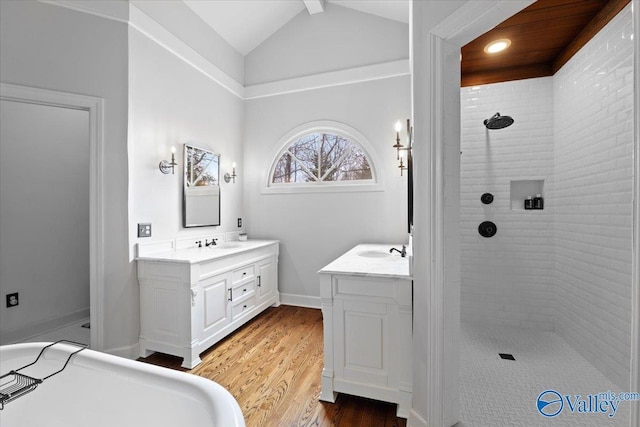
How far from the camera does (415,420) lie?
155cm

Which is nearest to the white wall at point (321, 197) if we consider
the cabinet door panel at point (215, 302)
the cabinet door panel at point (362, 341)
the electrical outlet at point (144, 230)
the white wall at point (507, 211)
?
the white wall at point (507, 211)

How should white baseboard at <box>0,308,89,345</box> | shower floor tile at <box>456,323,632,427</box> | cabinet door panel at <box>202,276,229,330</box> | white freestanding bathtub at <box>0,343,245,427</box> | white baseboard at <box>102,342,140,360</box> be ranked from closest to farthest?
white freestanding bathtub at <box>0,343,245,427</box>, shower floor tile at <box>456,323,632,427</box>, white baseboard at <box>102,342,140,360</box>, cabinet door panel at <box>202,276,229,330</box>, white baseboard at <box>0,308,89,345</box>

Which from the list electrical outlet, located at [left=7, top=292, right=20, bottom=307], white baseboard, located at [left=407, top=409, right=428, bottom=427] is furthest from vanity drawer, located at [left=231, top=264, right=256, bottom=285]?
→ electrical outlet, located at [left=7, top=292, right=20, bottom=307]

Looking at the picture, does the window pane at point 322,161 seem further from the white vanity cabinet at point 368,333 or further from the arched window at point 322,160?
the white vanity cabinet at point 368,333

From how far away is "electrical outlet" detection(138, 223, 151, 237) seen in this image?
248 centimetres

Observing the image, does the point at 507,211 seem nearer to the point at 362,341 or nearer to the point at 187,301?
the point at 362,341

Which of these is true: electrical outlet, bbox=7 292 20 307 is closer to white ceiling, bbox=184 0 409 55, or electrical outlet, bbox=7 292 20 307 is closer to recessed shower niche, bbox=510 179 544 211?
white ceiling, bbox=184 0 409 55

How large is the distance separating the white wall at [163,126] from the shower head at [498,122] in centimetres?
294

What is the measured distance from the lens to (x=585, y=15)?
75.6 inches

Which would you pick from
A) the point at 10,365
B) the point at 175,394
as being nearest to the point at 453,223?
the point at 175,394

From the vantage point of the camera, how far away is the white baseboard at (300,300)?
11.8 ft

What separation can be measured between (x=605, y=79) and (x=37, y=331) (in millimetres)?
5283

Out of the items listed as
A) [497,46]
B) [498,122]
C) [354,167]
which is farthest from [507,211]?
[354,167]

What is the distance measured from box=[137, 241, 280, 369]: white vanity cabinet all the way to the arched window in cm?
138
